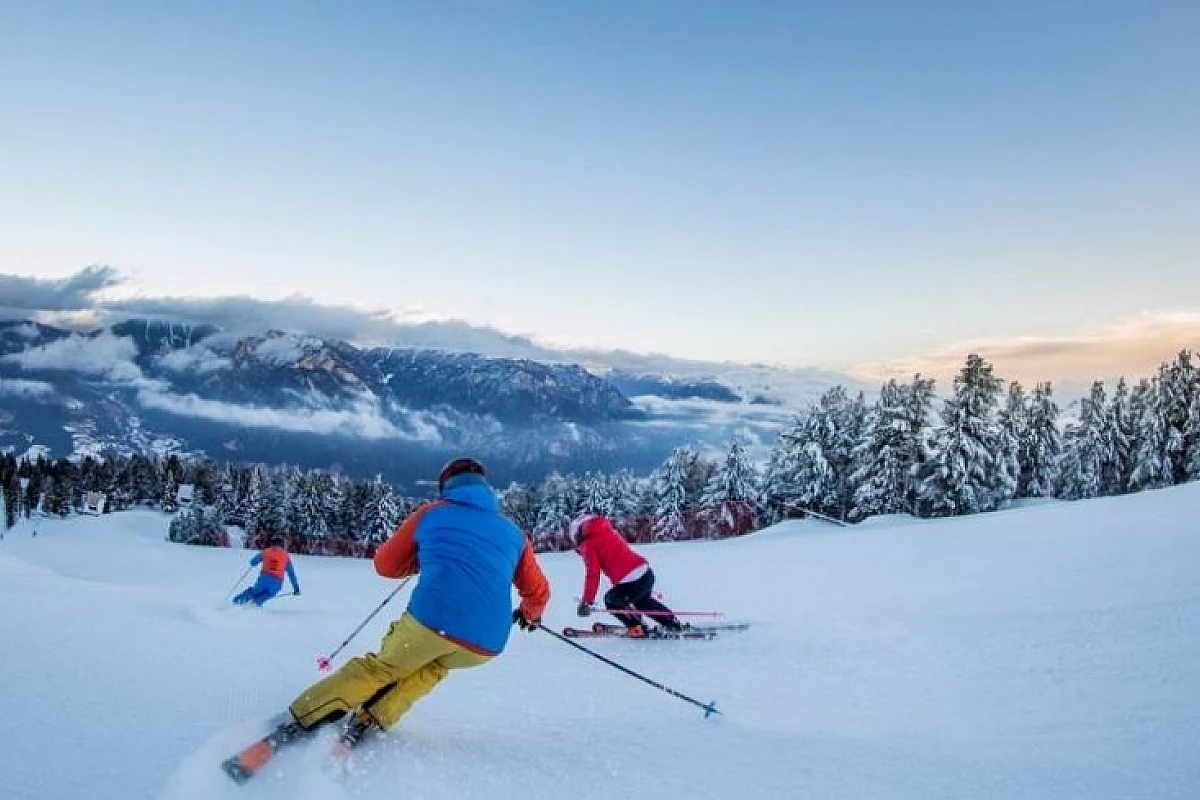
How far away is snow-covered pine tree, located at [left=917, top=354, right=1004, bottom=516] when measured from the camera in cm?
3347

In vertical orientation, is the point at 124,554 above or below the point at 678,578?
below

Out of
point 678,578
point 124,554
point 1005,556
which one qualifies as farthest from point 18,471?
point 1005,556

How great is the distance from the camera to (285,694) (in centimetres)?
518

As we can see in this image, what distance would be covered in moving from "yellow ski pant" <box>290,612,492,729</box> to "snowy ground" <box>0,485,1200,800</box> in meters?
0.23

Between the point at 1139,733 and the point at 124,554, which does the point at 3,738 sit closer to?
the point at 1139,733

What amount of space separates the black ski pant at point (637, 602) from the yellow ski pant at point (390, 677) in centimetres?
513

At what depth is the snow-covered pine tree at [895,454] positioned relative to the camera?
118 feet

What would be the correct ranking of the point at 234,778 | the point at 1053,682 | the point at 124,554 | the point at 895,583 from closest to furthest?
the point at 234,778, the point at 1053,682, the point at 895,583, the point at 124,554

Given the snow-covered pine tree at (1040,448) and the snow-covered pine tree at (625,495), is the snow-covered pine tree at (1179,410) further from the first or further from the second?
the snow-covered pine tree at (625,495)

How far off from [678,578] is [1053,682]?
10.7 metres

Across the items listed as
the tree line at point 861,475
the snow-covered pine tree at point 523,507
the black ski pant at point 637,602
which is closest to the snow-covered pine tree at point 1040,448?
the tree line at point 861,475

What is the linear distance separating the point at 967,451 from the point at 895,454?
11.7 ft

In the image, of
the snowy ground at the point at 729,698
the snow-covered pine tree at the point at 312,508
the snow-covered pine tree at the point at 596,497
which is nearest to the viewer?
the snowy ground at the point at 729,698

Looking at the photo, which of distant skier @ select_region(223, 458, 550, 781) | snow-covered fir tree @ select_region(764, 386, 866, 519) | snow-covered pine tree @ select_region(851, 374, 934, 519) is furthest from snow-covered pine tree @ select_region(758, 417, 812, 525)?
distant skier @ select_region(223, 458, 550, 781)
